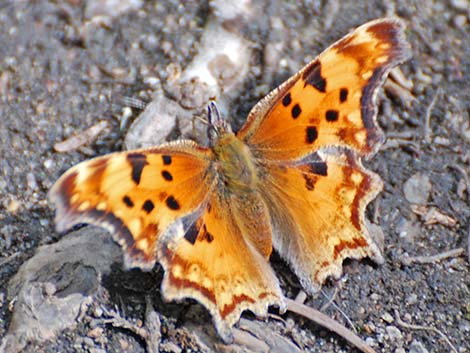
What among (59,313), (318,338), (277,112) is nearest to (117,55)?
(277,112)

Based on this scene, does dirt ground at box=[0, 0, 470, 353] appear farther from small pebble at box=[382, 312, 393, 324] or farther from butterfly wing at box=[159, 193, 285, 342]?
butterfly wing at box=[159, 193, 285, 342]

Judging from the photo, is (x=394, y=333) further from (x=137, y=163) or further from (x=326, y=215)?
(x=137, y=163)

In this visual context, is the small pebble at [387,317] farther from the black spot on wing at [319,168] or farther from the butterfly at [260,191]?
the black spot on wing at [319,168]

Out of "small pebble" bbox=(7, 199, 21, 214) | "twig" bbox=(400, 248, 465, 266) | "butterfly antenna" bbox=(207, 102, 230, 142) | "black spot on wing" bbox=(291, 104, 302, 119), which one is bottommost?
"twig" bbox=(400, 248, 465, 266)

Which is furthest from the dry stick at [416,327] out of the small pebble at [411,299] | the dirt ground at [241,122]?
the small pebble at [411,299]

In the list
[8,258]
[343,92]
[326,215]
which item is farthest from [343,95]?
[8,258]

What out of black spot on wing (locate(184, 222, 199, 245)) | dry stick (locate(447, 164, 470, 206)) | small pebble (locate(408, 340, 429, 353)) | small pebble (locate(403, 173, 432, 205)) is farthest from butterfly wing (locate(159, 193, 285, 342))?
dry stick (locate(447, 164, 470, 206))
